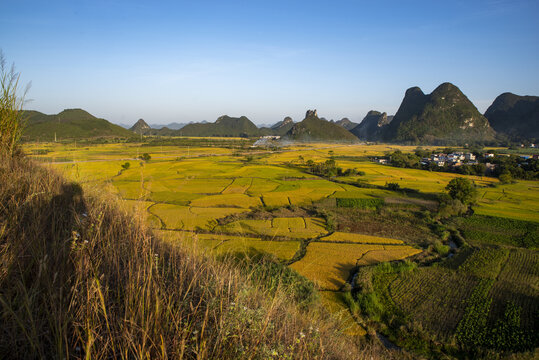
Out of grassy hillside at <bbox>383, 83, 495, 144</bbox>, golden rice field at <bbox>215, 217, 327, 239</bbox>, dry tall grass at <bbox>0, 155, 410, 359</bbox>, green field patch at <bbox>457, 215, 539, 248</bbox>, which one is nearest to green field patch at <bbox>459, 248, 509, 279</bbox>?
green field patch at <bbox>457, 215, 539, 248</bbox>

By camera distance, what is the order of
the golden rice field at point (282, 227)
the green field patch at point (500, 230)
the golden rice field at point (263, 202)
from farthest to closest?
the green field patch at point (500, 230), the golden rice field at point (282, 227), the golden rice field at point (263, 202)

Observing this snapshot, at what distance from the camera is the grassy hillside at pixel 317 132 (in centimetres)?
15312

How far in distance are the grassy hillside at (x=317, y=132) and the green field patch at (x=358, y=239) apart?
431 ft

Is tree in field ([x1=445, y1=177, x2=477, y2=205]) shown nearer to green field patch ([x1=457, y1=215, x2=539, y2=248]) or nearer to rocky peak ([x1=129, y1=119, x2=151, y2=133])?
green field patch ([x1=457, y1=215, x2=539, y2=248])

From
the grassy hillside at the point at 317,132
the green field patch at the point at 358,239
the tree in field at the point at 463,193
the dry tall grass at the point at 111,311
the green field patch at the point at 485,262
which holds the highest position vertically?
the grassy hillside at the point at 317,132

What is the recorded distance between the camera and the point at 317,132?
158 meters

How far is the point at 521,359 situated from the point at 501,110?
669ft

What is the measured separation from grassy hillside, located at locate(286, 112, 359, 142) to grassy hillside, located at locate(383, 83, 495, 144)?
83.2ft

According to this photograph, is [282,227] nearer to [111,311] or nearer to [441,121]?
[111,311]

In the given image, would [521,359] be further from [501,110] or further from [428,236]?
[501,110]

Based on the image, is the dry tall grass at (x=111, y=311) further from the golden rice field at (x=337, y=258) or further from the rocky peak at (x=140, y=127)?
the rocky peak at (x=140, y=127)

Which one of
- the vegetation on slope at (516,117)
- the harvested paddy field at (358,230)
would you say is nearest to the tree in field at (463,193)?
the harvested paddy field at (358,230)

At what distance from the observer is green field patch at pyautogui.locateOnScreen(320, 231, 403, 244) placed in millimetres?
21078

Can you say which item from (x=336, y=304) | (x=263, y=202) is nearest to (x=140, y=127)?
(x=263, y=202)
